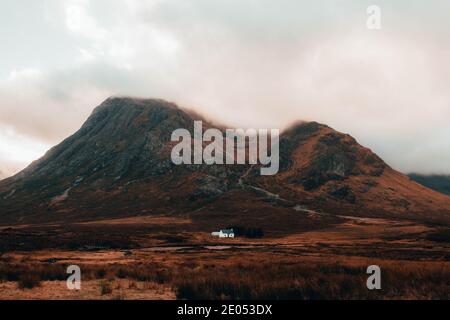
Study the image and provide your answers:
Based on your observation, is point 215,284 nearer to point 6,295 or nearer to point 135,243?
point 6,295

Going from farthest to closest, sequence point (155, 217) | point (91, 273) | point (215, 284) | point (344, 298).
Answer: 1. point (155, 217)
2. point (91, 273)
3. point (215, 284)
4. point (344, 298)

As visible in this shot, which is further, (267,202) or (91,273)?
(267,202)

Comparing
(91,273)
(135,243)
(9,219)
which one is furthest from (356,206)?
(91,273)

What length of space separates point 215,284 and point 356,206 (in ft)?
553

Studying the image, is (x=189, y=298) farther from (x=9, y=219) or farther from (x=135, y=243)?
(x=9, y=219)

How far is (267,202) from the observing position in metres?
184

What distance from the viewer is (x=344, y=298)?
30.3 m

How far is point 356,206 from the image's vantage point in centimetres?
19112

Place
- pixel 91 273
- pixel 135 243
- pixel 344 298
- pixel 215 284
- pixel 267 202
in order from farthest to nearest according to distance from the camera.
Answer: pixel 267 202 → pixel 135 243 → pixel 91 273 → pixel 215 284 → pixel 344 298

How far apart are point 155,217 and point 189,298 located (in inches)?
5515

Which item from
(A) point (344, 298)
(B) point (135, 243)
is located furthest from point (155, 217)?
(A) point (344, 298)
